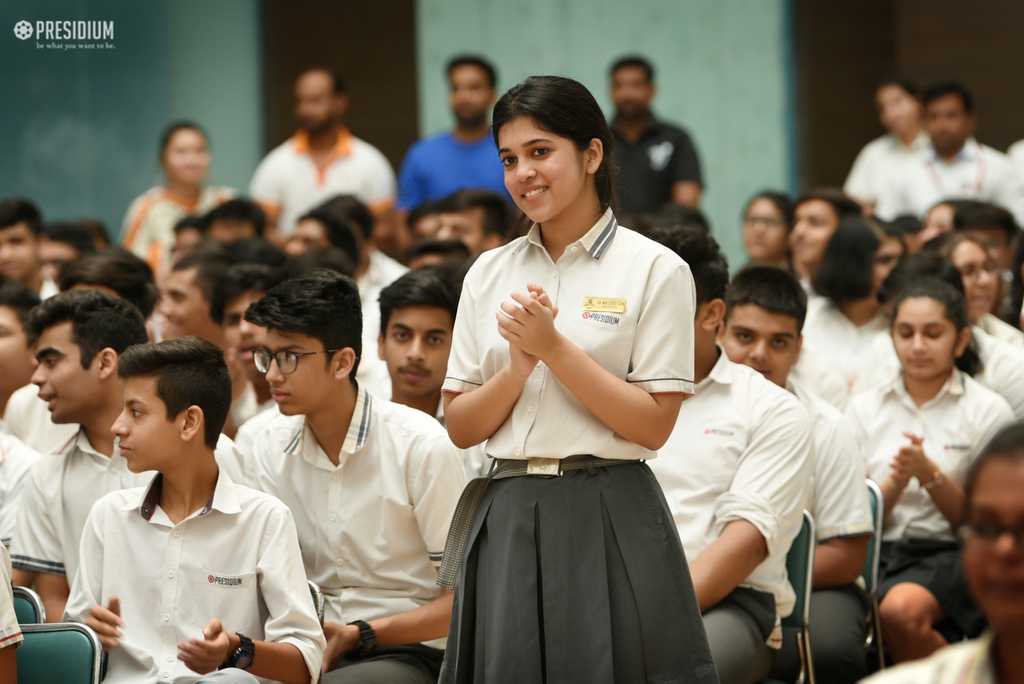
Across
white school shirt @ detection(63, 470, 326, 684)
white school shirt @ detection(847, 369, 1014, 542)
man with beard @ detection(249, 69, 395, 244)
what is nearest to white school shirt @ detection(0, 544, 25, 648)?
white school shirt @ detection(63, 470, 326, 684)

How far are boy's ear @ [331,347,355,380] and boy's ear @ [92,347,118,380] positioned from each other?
589 millimetres

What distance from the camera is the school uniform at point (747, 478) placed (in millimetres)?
2359

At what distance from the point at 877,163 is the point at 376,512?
463 centimetres

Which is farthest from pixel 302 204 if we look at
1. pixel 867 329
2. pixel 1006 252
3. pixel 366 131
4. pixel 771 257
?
pixel 1006 252

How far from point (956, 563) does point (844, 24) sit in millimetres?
4960

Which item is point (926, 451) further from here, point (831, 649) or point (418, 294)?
point (418, 294)

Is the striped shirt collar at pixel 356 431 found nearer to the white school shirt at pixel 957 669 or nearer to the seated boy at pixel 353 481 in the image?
the seated boy at pixel 353 481

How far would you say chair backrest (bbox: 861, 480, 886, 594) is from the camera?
272 centimetres

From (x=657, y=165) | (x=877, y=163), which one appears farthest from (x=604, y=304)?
(x=877, y=163)

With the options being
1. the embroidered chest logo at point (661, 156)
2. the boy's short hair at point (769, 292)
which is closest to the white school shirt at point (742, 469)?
the boy's short hair at point (769, 292)

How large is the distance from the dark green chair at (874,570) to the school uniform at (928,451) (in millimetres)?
184

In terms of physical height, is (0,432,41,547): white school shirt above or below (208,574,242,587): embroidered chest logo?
above

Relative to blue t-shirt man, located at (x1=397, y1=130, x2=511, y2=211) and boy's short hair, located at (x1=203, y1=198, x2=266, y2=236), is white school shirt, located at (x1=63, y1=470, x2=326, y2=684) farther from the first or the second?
blue t-shirt man, located at (x1=397, y1=130, x2=511, y2=211)

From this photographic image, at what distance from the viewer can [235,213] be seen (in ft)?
16.4
